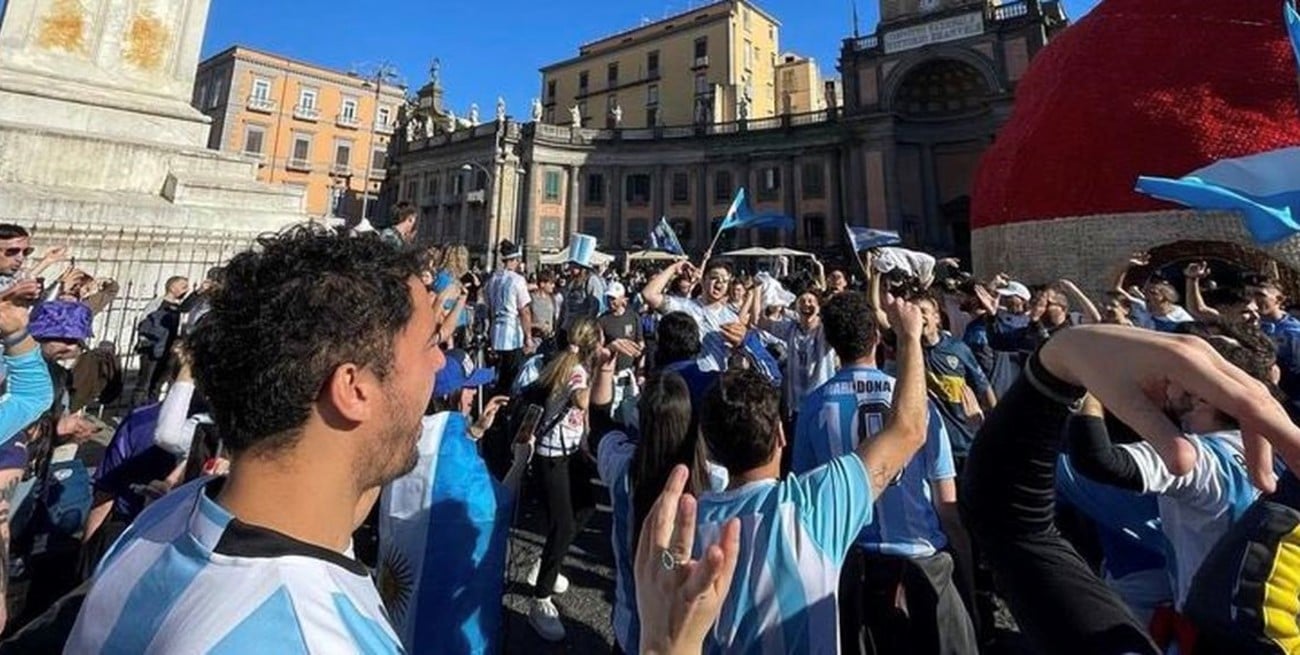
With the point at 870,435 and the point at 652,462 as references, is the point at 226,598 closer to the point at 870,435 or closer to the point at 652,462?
the point at 652,462

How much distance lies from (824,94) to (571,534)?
57862mm

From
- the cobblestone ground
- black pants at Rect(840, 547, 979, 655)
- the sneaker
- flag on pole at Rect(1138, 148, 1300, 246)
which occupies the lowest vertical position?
the cobblestone ground

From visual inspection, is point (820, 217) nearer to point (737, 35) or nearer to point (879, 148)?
point (879, 148)

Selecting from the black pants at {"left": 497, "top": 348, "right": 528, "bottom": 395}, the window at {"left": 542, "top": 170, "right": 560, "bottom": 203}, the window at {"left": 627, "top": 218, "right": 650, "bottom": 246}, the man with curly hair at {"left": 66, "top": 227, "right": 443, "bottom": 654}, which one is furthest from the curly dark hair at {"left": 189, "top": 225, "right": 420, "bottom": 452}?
the window at {"left": 542, "top": 170, "right": 560, "bottom": 203}

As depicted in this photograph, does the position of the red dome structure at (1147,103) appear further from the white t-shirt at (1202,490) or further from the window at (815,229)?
the window at (815,229)

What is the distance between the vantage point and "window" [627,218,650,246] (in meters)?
44.2

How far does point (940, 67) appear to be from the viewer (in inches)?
1422

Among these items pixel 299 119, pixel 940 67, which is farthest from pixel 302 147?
pixel 940 67

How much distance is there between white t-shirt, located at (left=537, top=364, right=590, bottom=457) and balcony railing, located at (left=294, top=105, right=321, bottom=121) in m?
53.3

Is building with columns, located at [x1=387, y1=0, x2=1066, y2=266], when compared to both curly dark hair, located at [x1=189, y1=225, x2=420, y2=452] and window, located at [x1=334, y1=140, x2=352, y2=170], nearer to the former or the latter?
window, located at [x1=334, y1=140, x2=352, y2=170]

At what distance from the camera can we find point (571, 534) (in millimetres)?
4578

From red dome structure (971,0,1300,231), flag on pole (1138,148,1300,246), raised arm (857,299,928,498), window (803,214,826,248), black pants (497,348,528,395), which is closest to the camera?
raised arm (857,299,928,498)

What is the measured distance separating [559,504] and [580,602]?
0.73 metres

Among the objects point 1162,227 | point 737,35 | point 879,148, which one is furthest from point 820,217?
point 1162,227
